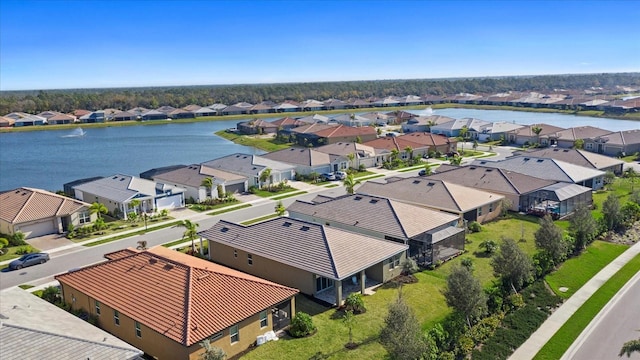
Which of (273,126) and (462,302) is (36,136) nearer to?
(273,126)

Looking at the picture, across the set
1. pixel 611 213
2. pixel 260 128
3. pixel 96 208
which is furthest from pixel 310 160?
pixel 260 128

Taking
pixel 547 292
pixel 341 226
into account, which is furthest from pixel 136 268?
pixel 547 292

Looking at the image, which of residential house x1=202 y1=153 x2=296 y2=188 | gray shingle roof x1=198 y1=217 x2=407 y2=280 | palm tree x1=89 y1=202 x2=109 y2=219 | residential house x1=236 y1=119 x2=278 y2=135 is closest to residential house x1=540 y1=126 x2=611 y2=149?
residential house x1=202 y1=153 x2=296 y2=188

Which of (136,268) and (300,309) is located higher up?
(136,268)

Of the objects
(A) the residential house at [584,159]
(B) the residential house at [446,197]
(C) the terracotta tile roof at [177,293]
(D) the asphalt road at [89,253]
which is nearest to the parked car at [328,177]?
(D) the asphalt road at [89,253]

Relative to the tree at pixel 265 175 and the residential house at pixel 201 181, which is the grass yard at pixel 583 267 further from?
the residential house at pixel 201 181

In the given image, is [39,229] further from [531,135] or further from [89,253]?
[531,135]
